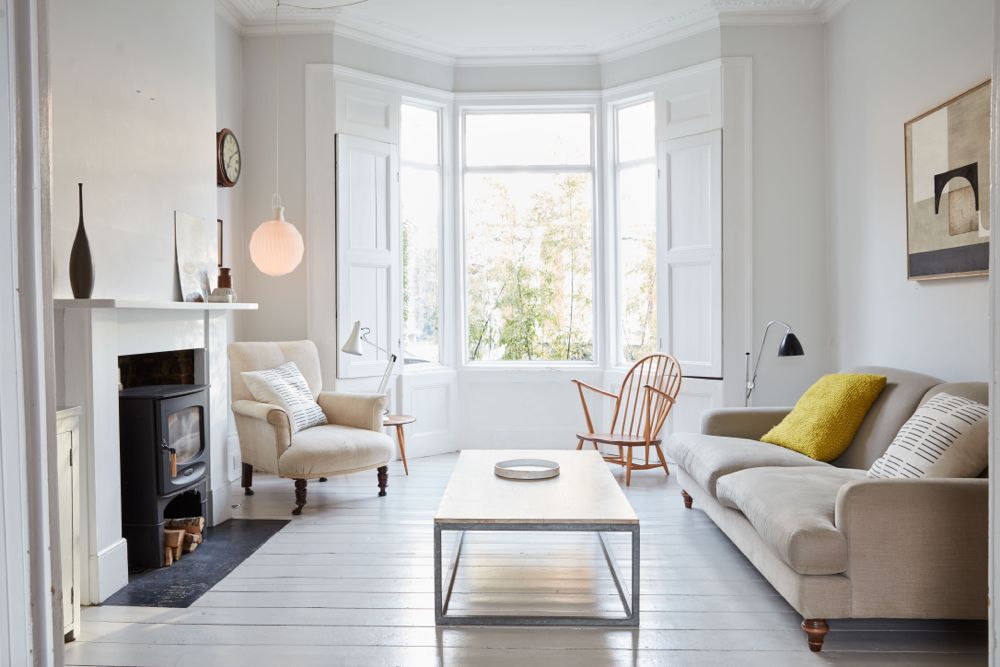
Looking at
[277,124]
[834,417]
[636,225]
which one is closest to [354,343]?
[277,124]

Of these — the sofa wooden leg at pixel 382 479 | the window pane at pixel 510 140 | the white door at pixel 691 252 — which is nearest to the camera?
the sofa wooden leg at pixel 382 479

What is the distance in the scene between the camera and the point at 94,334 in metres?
3.09

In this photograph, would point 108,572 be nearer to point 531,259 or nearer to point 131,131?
point 131,131

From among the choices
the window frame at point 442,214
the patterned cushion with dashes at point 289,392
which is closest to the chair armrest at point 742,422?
the patterned cushion with dashes at point 289,392

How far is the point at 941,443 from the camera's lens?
113 inches

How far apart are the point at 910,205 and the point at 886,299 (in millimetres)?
→ 604

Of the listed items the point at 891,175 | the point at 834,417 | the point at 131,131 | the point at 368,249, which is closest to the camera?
the point at 131,131

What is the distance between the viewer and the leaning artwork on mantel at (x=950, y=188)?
345 centimetres

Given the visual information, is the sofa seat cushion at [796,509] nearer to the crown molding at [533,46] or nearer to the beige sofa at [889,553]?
the beige sofa at [889,553]

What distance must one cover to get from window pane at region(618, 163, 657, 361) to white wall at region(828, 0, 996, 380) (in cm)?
123

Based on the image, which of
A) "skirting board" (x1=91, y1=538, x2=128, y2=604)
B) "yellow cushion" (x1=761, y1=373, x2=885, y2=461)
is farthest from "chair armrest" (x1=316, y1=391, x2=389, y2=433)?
"yellow cushion" (x1=761, y1=373, x2=885, y2=461)

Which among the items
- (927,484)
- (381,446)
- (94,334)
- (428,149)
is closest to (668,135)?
(428,149)

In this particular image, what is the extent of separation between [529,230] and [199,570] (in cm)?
383

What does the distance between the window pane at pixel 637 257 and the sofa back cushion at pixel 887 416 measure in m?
2.30
